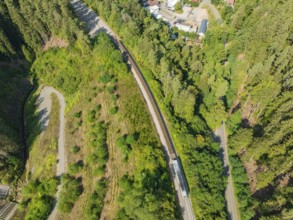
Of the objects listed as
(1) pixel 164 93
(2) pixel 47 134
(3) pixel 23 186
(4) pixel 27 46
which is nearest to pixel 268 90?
(1) pixel 164 93

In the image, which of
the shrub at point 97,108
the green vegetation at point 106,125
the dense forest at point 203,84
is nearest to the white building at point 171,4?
the dense forest at point 203,84

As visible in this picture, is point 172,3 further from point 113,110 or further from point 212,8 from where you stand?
point 113,110

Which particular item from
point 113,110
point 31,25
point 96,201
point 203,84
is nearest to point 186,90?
point 203,84

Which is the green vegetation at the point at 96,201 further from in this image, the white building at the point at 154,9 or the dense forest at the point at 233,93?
the white building at the point at 154,9

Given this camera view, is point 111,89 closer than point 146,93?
No

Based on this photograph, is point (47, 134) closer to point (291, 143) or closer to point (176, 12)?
point (291, 143)

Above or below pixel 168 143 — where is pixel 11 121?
above
